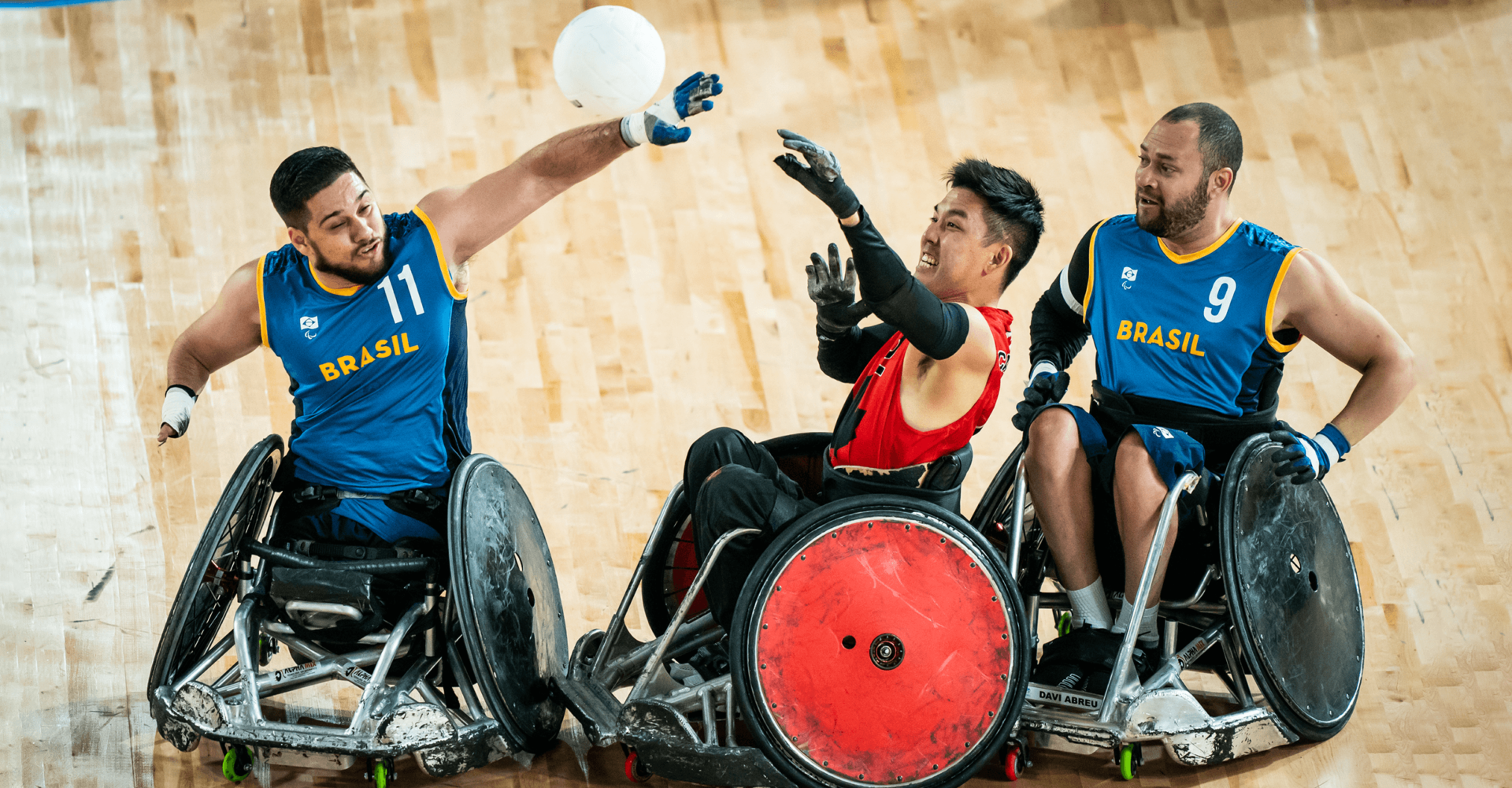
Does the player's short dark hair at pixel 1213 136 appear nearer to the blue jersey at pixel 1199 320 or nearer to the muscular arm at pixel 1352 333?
the blue jersey at pixel 1199 320

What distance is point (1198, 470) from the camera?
141 inches

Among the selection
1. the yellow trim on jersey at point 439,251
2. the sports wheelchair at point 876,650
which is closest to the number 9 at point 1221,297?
the sports wheelchair at point 876,650

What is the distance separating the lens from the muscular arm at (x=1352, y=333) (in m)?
3.67

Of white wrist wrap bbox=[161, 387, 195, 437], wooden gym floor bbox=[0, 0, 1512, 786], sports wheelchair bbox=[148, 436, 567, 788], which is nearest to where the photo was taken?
sports wheelchair bbox=[148, 436, 567, 788]

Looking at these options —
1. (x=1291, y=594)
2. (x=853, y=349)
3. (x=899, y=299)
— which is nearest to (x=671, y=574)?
(x=853, y=349)

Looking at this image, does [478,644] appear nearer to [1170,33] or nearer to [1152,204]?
[1152,204]

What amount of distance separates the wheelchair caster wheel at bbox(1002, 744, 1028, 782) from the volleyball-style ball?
193 cm

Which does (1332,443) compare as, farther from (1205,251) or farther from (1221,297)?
(1205,251)

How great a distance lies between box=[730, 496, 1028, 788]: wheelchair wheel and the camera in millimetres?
3232

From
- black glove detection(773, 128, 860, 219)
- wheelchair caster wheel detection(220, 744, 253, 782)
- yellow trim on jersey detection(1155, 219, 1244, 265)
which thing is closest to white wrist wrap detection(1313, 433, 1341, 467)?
yellow trim on jersey detection(1155, 219, 1244, 265)

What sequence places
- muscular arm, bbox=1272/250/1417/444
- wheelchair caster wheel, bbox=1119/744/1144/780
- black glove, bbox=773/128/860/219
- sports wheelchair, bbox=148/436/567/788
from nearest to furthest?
black glove, bbox=773/128/860/219 → sports wheelchair, bbox=148/436/567/788 → wheelchair caster wheel, bbox=1119/744/1144/780 → muscular arm, bbox=1272/250/1417/444

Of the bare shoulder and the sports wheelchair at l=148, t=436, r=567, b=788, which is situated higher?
the bare shoulder

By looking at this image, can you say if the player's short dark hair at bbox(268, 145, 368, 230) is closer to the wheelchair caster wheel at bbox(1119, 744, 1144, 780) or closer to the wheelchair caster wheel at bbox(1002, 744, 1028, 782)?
the wheelchair caster wheel at bbox(1002, 744, 1028, 782)

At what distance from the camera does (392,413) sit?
3.75 meters
